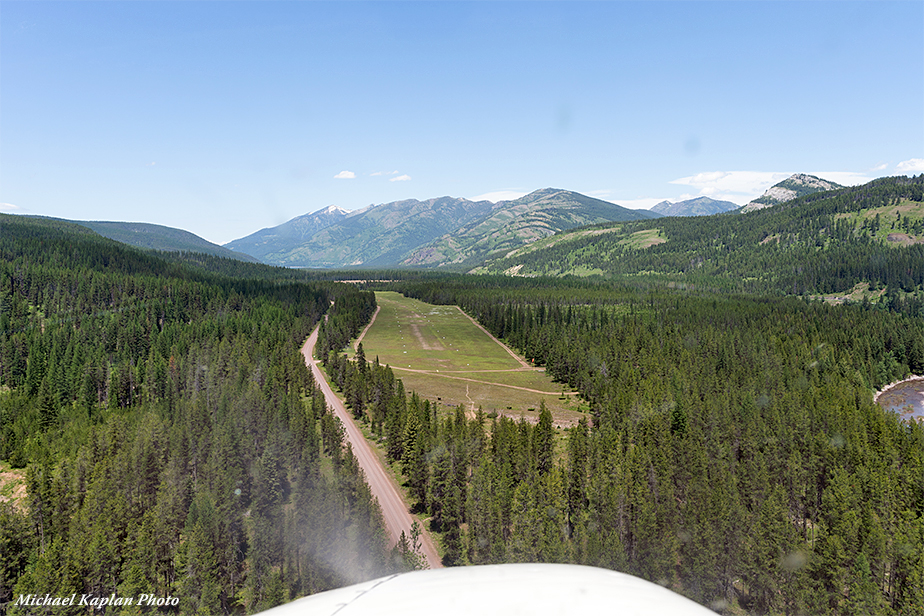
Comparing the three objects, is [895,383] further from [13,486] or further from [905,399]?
[13,486]

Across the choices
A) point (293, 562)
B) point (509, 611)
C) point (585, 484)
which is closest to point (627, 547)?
point (585, 484)

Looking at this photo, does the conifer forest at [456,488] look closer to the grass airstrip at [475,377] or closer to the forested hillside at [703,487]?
the forested hillside at [703,487]

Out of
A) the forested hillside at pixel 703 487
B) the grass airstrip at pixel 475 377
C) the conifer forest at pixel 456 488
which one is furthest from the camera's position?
the grass airstrip at pixel 475 377

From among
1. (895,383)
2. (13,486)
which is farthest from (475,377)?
(895,383)

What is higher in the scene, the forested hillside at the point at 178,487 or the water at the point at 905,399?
the forested hillside at the point at 178,487

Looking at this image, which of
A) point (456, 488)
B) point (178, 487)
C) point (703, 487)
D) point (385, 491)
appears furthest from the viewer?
point (385, 491)

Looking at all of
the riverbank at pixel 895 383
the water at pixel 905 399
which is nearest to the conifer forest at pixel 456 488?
the water at pixel 905 399
